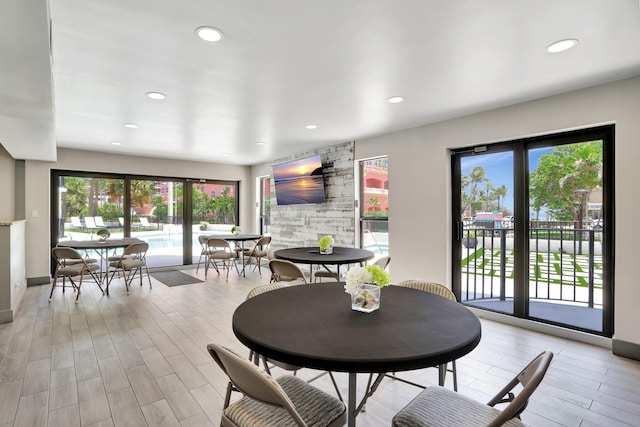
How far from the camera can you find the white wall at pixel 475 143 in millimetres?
2787

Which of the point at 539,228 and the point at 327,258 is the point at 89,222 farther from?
the point at 539,228

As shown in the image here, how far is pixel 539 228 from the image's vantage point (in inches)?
141

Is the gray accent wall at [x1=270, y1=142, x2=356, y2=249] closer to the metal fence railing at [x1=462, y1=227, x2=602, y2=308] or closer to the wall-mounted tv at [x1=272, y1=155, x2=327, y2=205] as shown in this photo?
the wall-mounted tv at [x1=272, y1=155, x2=327, y2=205]

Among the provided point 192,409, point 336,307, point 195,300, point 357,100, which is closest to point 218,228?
point 195,300

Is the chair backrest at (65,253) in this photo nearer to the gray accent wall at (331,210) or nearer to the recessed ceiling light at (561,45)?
the gray accent wall at (331,210)

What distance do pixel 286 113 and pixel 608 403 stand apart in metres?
3.82

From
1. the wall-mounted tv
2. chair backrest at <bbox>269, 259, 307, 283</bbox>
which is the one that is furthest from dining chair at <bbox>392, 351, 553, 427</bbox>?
the wall-mounted tv

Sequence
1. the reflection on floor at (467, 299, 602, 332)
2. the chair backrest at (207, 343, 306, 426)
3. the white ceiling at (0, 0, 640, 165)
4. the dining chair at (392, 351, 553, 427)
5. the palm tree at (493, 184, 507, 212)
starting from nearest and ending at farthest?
the chair backrest at (207, 343, 306, 426) < the dining chair at (392, 351, 553, 427) < the white ceiling at (0, 0, 640, 165) < the reflection on floor at (467, 299, 602, 332) < the palm tree at (493, 184, 507, 212)

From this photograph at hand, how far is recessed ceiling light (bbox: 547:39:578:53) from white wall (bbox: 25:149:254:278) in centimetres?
682

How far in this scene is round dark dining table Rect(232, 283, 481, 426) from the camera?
111cm

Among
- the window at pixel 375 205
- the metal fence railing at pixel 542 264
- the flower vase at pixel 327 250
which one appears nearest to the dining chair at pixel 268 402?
the flower vase at pixel 327 250

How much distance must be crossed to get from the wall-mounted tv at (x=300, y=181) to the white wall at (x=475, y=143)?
3.23 feet

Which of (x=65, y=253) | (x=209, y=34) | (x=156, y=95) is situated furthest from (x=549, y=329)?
(x=65, y=253)

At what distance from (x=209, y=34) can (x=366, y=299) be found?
77.4 inches
